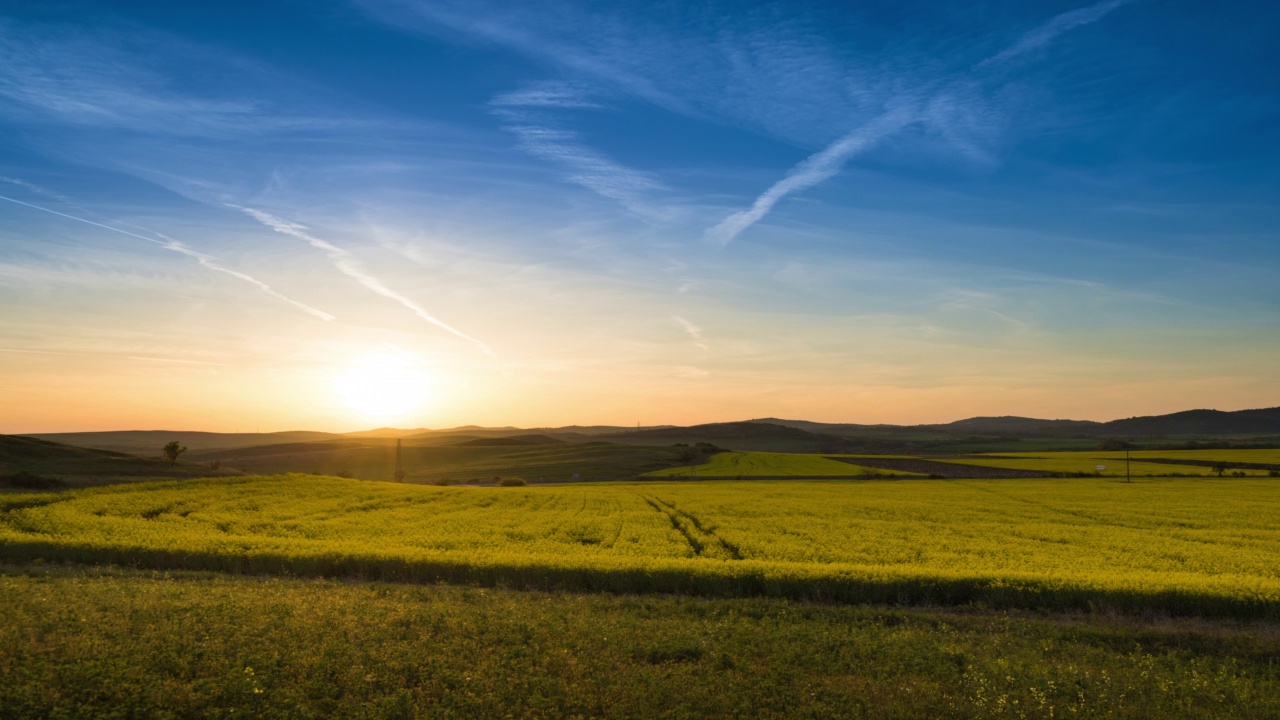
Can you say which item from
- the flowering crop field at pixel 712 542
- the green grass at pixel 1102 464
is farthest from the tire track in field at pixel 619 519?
the green grass at pixel 1102 464

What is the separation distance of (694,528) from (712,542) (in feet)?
18.9

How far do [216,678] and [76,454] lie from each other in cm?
9959

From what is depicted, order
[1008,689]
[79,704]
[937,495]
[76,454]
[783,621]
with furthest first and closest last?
[76,454]
[937,495]
[783,621]
[1008,689]
[79,704]

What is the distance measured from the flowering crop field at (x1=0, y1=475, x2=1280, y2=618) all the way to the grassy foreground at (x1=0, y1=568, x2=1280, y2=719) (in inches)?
102

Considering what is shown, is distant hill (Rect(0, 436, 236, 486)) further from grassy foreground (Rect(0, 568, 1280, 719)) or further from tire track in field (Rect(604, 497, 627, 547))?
grassy foreground (Rect(0, 568, 1280, 719))

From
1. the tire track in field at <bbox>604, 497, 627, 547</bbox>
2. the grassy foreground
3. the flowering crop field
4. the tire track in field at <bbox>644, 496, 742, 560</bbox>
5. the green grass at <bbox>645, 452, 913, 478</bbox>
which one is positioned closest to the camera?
the grassy foreground

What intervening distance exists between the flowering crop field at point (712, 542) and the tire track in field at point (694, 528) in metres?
0.17

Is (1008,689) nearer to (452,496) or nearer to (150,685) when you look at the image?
(150,685)

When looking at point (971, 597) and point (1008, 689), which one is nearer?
point (1008, 689)

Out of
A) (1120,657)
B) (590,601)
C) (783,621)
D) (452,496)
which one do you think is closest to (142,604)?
(590,601)

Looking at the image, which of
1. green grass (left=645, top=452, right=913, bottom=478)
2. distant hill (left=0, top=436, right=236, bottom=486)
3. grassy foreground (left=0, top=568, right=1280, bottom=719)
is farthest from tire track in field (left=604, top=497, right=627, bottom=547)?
distant hill (left=0, top=436, right=236, bottom=486)

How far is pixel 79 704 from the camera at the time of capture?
10438 millimetres

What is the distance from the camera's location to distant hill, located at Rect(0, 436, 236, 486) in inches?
2794

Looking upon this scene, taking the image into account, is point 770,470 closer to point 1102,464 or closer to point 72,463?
point 1102,464
